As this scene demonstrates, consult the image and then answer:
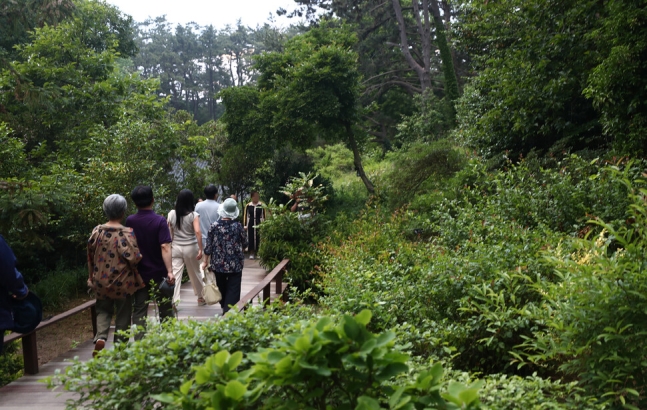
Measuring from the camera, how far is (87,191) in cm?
1167

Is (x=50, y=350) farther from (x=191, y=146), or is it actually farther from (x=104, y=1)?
(x=104, y=1)

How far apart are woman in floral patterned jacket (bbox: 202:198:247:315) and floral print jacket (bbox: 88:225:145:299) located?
1495mm

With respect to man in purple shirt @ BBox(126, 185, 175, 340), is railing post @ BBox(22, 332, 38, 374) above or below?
below

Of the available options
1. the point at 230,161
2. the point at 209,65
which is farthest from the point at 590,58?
the point at 209,65

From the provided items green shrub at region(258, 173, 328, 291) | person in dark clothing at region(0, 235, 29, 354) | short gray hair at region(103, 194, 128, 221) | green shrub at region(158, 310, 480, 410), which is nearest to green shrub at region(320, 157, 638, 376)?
green shrub at region(158, 310, 480, 410)

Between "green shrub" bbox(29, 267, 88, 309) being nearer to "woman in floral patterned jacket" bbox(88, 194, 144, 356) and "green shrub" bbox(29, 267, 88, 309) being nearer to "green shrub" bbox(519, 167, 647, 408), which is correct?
"woman in floral patterned jacket" bbox(88, 194, 144, 356)

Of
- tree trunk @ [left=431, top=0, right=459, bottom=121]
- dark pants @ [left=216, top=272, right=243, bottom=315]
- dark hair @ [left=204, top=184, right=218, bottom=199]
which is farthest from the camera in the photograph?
tree trunk @ [left=431, top=0, right=459, bottom=121]

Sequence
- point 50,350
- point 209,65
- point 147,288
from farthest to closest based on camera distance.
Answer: point 209,65, point 50,350, point 147,288

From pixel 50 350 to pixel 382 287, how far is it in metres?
8.84

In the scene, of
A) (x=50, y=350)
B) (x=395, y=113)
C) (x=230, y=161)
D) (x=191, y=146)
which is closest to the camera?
(x=50, y=350)

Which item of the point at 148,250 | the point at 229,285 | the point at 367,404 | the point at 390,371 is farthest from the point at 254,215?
the point at 367,404

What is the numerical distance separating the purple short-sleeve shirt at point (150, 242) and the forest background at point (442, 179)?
1.72 meters

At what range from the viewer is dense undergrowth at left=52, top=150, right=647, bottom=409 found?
213 cm

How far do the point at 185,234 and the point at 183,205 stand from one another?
0.41 m
